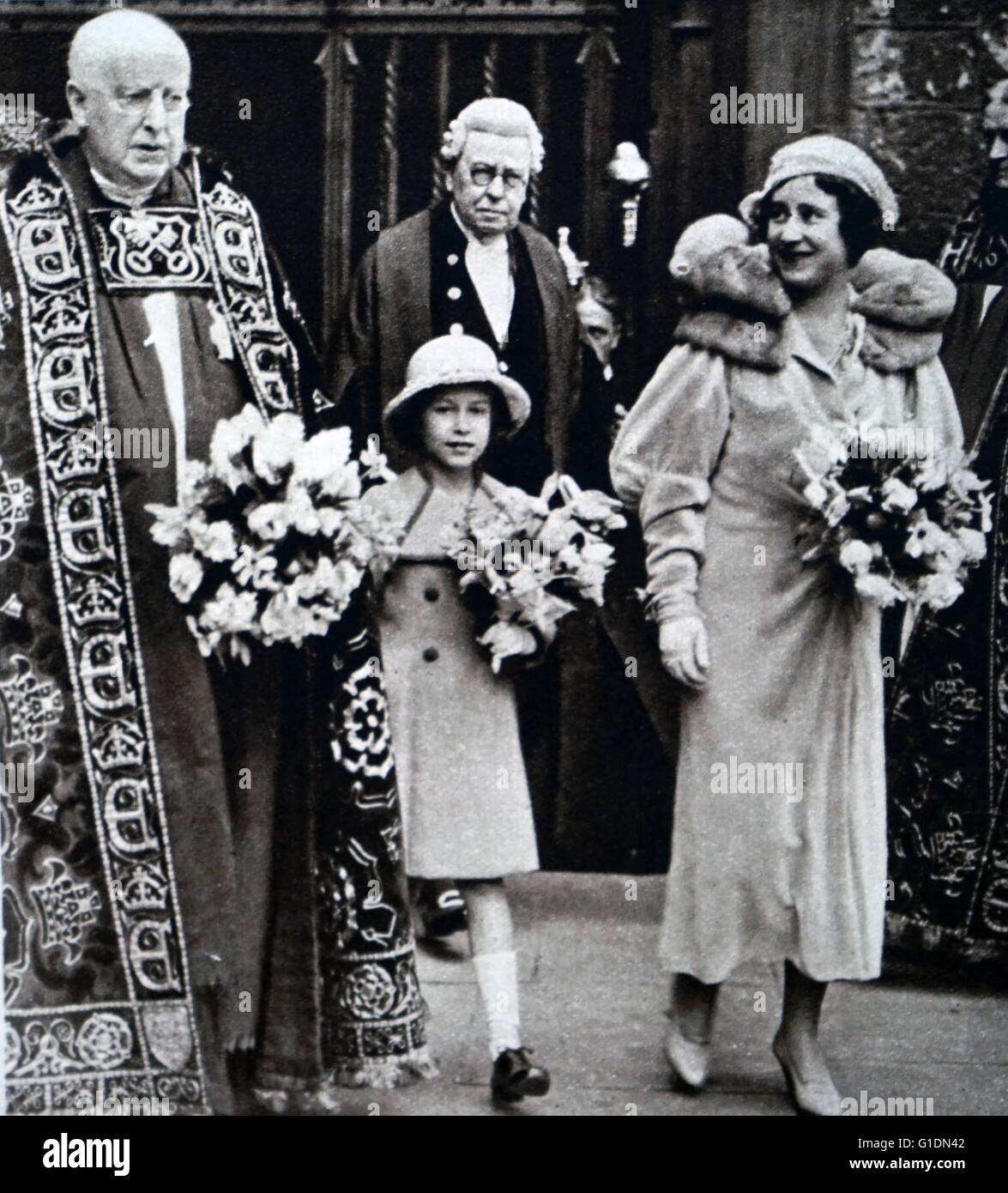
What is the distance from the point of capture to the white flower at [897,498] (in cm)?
488

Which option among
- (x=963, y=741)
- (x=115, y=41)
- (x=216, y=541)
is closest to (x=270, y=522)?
(x=216, y=541)

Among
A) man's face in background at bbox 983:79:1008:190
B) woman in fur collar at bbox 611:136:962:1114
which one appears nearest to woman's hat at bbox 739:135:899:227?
woman in fur collar at bbox 611:136:962:1114

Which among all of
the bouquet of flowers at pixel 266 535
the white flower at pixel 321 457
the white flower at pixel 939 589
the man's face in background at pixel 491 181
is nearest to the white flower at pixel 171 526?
the bouquet of flowers at pixel 266 535

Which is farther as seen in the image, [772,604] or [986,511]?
[986,511]

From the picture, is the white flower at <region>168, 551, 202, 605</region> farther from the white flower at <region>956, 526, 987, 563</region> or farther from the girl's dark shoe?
the white flower at <region>956, 526, 987, 563</region>

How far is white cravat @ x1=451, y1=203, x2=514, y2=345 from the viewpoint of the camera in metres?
5.11

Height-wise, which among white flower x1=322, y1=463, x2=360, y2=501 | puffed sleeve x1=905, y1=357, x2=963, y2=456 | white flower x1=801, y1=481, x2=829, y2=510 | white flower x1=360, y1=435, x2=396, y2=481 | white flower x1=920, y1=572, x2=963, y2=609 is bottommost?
white flower x1=920, y1=572, x2=963, y2=609

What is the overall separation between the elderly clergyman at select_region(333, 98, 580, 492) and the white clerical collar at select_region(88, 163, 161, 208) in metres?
0.59

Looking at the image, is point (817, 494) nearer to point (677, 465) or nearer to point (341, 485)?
point (677, 465)

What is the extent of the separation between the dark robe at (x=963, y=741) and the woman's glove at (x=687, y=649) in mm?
572

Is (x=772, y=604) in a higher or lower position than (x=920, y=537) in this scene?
lower

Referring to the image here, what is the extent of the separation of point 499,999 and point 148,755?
1101 mm

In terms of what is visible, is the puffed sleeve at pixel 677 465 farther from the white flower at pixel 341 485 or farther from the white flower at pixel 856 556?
the white flower at pixel 341 485

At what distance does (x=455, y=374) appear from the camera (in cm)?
503
